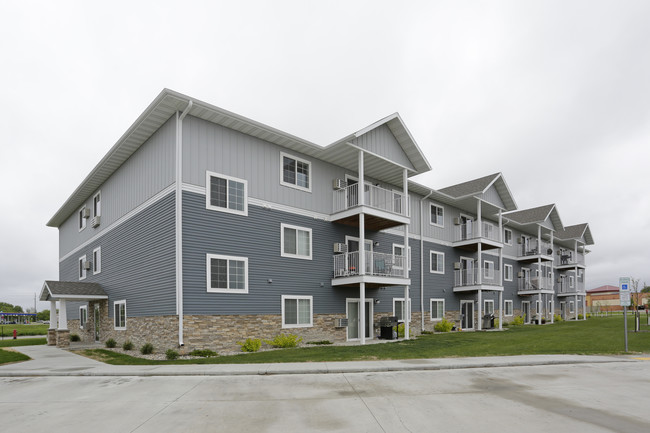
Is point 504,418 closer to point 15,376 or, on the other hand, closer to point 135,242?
point 15,376

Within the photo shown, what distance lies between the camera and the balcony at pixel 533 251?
37.0m

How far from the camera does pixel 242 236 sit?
1667 cm

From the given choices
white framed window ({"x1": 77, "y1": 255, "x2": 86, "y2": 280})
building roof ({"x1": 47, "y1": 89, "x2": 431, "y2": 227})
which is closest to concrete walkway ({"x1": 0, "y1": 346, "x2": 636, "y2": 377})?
building roof ({"x1": 47, "y1": 89, "x2": 431, "y2": 227})

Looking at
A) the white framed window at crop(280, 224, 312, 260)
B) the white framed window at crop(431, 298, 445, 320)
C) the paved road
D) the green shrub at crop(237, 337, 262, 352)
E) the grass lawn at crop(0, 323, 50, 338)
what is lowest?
the grass lawn at crop(0, 323, 50, 338)

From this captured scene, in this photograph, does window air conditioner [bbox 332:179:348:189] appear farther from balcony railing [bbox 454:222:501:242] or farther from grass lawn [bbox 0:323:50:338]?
grass lawn [bbox 0:323:50:338]

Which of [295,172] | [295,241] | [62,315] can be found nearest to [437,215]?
[295,172]

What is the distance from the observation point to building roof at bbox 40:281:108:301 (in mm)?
19594

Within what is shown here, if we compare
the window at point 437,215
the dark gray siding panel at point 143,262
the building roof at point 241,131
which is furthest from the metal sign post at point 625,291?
the dark gray siding panel at point 143,262

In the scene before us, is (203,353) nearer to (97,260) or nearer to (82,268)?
(97,260)

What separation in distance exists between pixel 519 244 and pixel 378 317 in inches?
873

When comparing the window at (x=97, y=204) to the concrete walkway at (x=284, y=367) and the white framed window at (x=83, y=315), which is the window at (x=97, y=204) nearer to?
the white framed window at (x=83, y=315)

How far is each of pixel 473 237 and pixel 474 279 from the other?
9.86 ft

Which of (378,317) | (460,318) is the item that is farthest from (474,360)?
(460,318)

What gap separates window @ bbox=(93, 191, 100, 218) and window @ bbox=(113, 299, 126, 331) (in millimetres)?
5940
